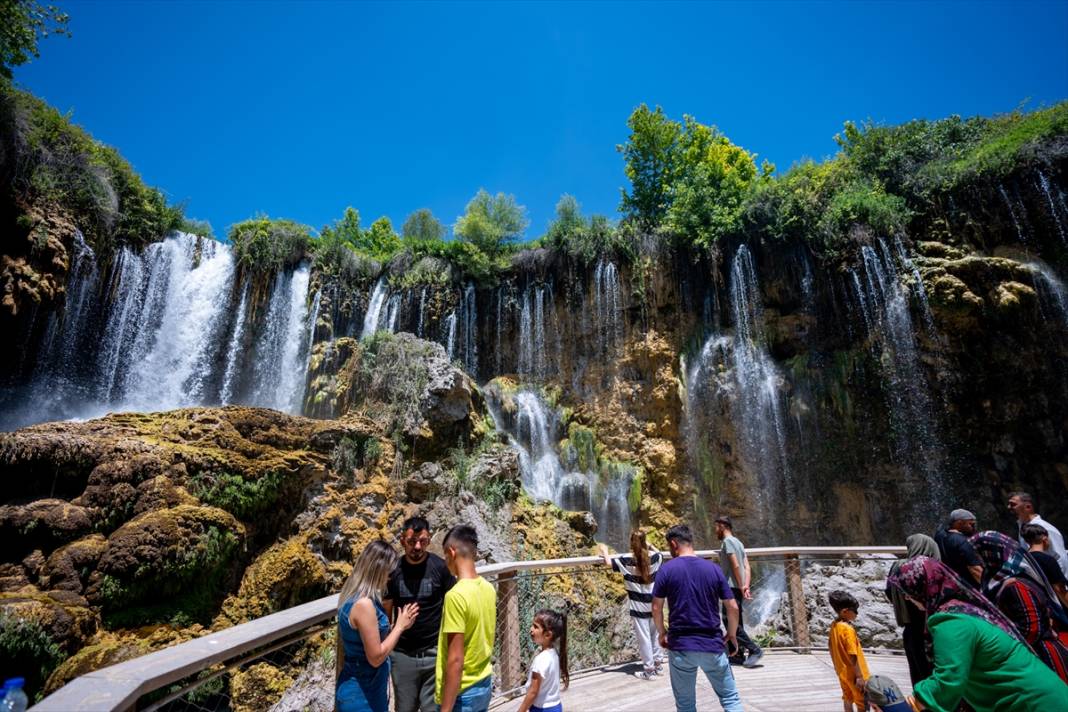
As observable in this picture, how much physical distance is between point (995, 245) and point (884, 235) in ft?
8.87

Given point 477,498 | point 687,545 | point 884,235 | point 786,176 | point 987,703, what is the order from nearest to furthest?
point 987,703
point 687,545
point 477,498
point 884,235
point 786,176

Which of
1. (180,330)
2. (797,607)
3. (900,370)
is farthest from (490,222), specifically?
(797,607)

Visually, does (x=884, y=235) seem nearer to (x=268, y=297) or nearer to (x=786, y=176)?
(x=786, y=176)

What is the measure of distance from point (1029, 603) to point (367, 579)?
12.3 ft

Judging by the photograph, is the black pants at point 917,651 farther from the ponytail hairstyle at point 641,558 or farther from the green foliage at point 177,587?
the green foliage at point 177,587

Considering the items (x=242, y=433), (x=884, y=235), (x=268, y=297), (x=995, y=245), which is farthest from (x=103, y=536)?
(x=995, y=245)

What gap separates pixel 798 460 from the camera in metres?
16.8

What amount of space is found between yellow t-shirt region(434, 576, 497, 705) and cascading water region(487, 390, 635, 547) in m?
12.5

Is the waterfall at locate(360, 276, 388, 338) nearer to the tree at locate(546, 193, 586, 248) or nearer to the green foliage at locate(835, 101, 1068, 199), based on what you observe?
the tree at locate(546, 193, 586, 248)

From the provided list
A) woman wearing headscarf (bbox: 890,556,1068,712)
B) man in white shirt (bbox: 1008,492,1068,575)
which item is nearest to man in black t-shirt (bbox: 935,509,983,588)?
woman wearing headscarf (bbox: 890,556,1068,712)

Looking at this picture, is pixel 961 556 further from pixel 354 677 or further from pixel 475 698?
pixel 354 677

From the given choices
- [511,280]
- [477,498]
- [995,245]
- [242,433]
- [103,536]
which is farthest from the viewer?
[511,280]

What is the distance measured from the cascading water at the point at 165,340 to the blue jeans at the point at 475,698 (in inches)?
624

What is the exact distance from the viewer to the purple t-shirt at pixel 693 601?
370 cm
